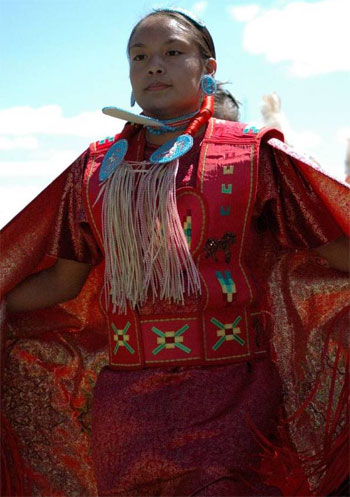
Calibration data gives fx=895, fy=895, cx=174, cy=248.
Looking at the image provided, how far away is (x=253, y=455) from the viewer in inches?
93.3

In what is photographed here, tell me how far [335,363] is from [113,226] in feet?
2.47

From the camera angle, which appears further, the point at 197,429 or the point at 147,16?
the point at 147,16

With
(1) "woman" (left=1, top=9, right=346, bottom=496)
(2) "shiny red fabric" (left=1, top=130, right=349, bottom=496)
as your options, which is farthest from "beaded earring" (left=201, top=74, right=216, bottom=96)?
(2) "shiny red fabric" (left=1, top=130, right=349, bottom=496)

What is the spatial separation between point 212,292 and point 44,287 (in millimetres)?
638

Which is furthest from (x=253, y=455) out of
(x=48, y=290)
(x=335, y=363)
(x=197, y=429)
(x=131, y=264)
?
(x=48, y=290)

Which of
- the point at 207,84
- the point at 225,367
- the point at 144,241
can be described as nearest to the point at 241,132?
the point at 207,84

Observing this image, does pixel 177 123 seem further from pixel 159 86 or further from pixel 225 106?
pixel 225 106

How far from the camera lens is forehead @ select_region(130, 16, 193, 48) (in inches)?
101

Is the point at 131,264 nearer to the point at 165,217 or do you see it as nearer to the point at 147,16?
→ the point at 165,217

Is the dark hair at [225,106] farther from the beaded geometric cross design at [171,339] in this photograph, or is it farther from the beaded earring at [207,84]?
the beaded geometric cross design at [171,339]

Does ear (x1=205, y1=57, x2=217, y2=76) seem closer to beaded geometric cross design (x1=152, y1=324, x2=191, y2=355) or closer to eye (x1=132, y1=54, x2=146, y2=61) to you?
eye (x1=132, y1=54, x2=146, y2=61)

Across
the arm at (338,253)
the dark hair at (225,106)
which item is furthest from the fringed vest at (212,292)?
the dark hair at (225,106)

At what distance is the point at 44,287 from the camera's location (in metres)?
2.79

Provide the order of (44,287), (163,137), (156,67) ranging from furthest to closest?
(44,287) < (163,137) < (156,67)
